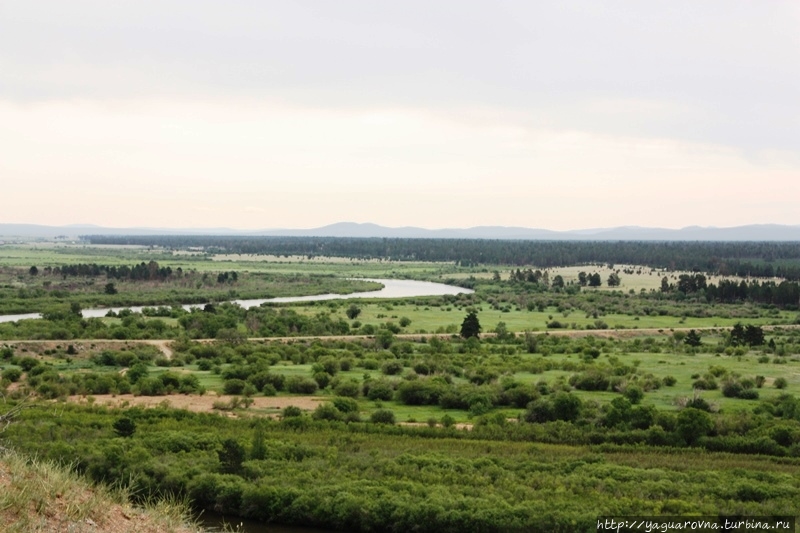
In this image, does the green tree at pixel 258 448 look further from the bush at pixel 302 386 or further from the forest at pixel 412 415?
the bush at pixel 302 386

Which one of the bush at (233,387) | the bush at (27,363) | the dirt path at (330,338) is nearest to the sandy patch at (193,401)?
the bush at (233,387)

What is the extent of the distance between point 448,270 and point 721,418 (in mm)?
143908

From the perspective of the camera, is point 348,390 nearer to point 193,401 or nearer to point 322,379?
point 322,379

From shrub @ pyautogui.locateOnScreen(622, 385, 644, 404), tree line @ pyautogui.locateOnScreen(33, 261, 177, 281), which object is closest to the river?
tree line @ pyautogui.locateOnScreen(33, 261, 177, 281)

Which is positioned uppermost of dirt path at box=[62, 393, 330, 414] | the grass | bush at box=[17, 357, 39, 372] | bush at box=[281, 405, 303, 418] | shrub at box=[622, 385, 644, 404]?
the grass

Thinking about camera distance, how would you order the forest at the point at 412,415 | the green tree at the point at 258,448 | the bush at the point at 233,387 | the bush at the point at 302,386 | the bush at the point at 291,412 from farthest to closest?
the bush at the point at 302,386
the bush at the point at 233,387
the bush at the point at 291,412
the green tree at the point at 258,448
the forest at the point at 412,415

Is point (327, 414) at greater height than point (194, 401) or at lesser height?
greater

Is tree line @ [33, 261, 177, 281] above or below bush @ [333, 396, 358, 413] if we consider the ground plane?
above

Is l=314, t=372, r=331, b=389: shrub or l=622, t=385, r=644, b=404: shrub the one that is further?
l=314, t=372, r=331, b=389: shrub

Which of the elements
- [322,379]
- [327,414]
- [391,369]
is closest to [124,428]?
[327,414]

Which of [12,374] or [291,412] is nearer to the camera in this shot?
[291,412]

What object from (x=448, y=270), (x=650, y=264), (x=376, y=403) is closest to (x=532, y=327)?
(x=376, y=403)

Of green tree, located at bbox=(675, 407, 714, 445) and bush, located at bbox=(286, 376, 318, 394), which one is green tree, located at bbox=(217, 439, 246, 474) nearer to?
bush, located at bbox=(286, 376, 318, 394)

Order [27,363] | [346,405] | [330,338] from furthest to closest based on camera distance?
1. [330,338]
2. [27,363]
3. [346,405]
